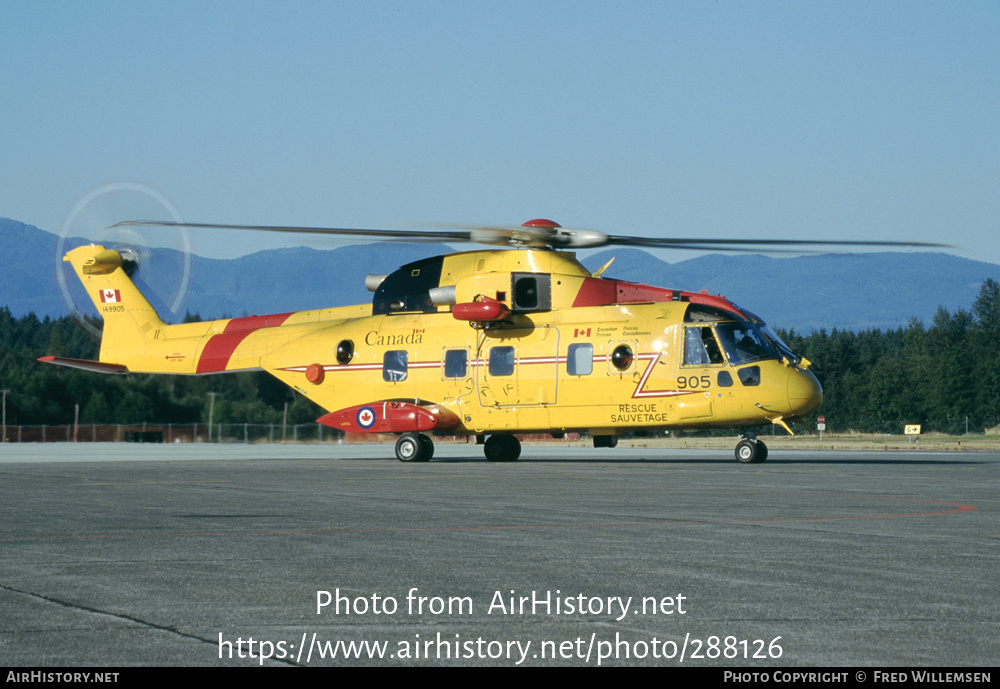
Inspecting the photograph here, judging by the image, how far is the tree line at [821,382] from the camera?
63.0 meters

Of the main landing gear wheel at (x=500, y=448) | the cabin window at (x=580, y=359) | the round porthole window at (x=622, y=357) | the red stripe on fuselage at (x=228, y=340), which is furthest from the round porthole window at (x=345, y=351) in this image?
the round porthole window at (x=622, y=357)

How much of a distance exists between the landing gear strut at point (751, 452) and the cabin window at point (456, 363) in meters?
7.41

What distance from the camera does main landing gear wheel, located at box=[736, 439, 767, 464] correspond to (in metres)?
28.2

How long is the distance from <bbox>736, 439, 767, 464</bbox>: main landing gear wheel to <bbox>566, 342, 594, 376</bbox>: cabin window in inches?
164

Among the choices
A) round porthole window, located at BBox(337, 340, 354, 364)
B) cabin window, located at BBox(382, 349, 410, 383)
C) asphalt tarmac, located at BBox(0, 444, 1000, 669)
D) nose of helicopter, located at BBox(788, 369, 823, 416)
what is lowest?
asphalt tarmac, located at BBox(0, 444, 1000, 669)

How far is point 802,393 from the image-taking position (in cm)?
2706

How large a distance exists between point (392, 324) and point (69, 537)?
21.1 m

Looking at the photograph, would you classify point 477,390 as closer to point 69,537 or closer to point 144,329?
point 144,329

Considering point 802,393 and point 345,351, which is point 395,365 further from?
point 802,393

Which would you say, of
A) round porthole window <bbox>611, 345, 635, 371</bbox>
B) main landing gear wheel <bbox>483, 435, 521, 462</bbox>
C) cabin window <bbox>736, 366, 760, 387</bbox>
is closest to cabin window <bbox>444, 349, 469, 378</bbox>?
main landing gear wheel <bbox>483, 435, 521, 462</bbox>

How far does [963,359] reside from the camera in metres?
116

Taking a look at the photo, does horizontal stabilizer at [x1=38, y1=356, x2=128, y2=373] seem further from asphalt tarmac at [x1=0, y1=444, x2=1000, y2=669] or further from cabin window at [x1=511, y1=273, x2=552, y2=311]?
asphalt tarmac at [x1=0, y1=444, x2=1000, y2=669]

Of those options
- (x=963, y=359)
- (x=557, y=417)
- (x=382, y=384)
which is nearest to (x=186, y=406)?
(x=382, y=384)

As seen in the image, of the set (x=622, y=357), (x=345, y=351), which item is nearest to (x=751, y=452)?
(x=622, y=357)
